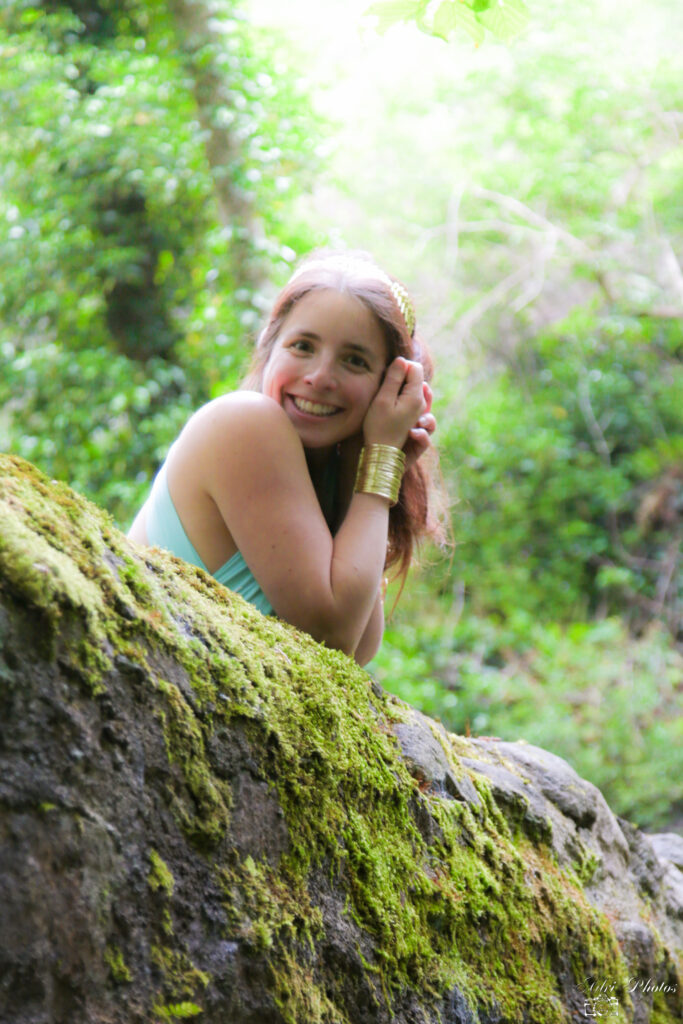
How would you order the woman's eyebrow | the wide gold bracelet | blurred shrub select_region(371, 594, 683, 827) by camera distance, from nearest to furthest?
the wide gold bracelet < the woman's eyebrow < blurred shrub select_region(371, 594, 683, 827)

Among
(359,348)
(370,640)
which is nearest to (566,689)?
(370,640)

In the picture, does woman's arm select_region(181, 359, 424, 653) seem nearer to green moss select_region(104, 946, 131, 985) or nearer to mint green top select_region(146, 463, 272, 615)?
mint green top select_region(146, 463, 272, 615)

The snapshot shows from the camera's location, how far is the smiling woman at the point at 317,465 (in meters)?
1.82

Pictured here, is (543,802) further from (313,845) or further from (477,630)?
(477,630)

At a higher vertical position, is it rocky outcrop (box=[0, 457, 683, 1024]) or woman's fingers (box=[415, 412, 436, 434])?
woman's fingers (box=[415, 412, 436, 434])

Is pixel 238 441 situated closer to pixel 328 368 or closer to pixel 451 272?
pixel 328 368

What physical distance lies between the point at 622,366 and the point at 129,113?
210 inches

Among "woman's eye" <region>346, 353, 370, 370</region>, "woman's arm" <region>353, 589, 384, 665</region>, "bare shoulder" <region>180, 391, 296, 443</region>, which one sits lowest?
"woman's arm" <region>353, 589, 384, 665</region>

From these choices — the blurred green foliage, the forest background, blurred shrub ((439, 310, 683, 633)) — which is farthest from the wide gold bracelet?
blurred shrub ((439, 310, 683, 633))

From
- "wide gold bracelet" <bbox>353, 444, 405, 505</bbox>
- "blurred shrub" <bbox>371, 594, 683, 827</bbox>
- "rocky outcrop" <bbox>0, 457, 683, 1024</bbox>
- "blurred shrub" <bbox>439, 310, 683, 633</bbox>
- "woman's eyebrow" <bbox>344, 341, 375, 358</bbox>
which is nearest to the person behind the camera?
"rocky outcrop" <bbox>0, 457, 683, 1024</bbox>

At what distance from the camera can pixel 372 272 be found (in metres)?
2.33

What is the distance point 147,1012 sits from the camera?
0.94 metres

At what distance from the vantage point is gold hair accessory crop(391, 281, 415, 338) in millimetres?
2309

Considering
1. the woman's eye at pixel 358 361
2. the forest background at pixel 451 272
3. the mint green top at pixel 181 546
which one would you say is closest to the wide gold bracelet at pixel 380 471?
the woman's eye at pixel 358 361
